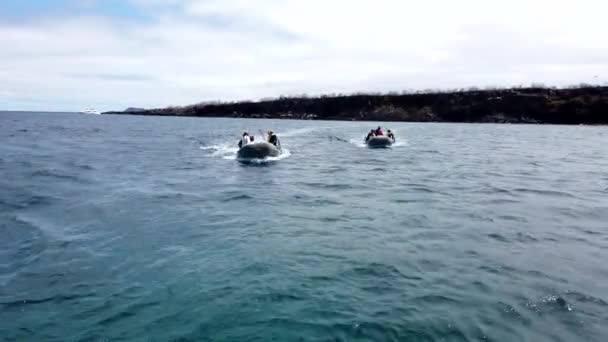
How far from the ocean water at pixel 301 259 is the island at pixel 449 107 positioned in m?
73.8

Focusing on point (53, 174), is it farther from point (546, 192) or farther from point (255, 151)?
point (546, 192)

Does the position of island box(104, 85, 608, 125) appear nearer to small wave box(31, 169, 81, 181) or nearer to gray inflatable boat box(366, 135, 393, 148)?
gray inflatable boat box(366, 135, 393, 148)

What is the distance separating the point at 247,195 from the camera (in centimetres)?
1692

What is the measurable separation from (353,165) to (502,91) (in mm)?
89782

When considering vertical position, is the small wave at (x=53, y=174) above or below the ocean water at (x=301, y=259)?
above

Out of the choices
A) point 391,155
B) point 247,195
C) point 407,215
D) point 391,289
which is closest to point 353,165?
point 391,155

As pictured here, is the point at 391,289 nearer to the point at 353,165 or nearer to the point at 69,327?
the point at 69,327

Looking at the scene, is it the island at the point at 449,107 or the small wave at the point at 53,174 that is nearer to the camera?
the small wave at the point at 53,174

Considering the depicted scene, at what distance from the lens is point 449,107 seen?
104 meters

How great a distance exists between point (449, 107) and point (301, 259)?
100734mm

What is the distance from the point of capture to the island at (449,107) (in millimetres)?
84688

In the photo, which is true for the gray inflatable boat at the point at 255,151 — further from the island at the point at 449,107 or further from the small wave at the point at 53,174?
the island at the point at 449,107

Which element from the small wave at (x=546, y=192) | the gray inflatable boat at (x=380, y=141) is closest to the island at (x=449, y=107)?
the gray inflatable boat at (x=380, y=141)

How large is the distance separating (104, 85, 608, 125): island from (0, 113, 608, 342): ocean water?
73.8 meters
